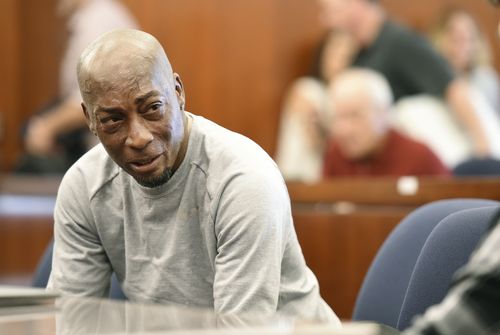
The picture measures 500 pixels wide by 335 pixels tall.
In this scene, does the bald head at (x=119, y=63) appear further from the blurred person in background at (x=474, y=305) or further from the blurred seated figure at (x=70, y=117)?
the blurred seated figure at (x=70, y=117)

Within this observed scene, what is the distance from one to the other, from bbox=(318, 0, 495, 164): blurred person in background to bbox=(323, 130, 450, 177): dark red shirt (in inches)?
41.1

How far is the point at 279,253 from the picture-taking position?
1781 millimetres

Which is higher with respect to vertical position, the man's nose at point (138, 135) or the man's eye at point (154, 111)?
the man's eye at point (154, 111)

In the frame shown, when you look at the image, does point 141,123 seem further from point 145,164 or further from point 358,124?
point 358,124

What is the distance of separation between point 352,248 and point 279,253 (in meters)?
1.41

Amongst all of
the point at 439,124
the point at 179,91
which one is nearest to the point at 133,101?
the point at 179,91

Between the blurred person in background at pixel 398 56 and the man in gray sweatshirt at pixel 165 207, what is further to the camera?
the blurred person in background at pixel 398 56

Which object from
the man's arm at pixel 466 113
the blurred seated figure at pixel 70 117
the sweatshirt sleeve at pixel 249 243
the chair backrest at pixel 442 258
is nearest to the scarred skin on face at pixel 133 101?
the sweatshirt sleeve at pixel 249 243

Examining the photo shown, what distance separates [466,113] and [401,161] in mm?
1039

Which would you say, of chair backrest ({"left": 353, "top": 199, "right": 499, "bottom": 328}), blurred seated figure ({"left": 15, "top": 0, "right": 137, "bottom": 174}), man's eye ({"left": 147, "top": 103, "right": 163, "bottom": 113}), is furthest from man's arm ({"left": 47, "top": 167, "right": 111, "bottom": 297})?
blurred seated figure ({"left": 15, "top": 0, "right": 137, "bottom": 174})

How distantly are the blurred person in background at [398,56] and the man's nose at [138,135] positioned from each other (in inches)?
142

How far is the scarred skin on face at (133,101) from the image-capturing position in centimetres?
175

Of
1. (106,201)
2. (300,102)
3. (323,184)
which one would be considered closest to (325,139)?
(300,102)

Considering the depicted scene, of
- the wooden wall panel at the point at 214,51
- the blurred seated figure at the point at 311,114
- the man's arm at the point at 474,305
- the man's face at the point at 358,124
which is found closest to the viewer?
the man's arm at the point at 474,305
